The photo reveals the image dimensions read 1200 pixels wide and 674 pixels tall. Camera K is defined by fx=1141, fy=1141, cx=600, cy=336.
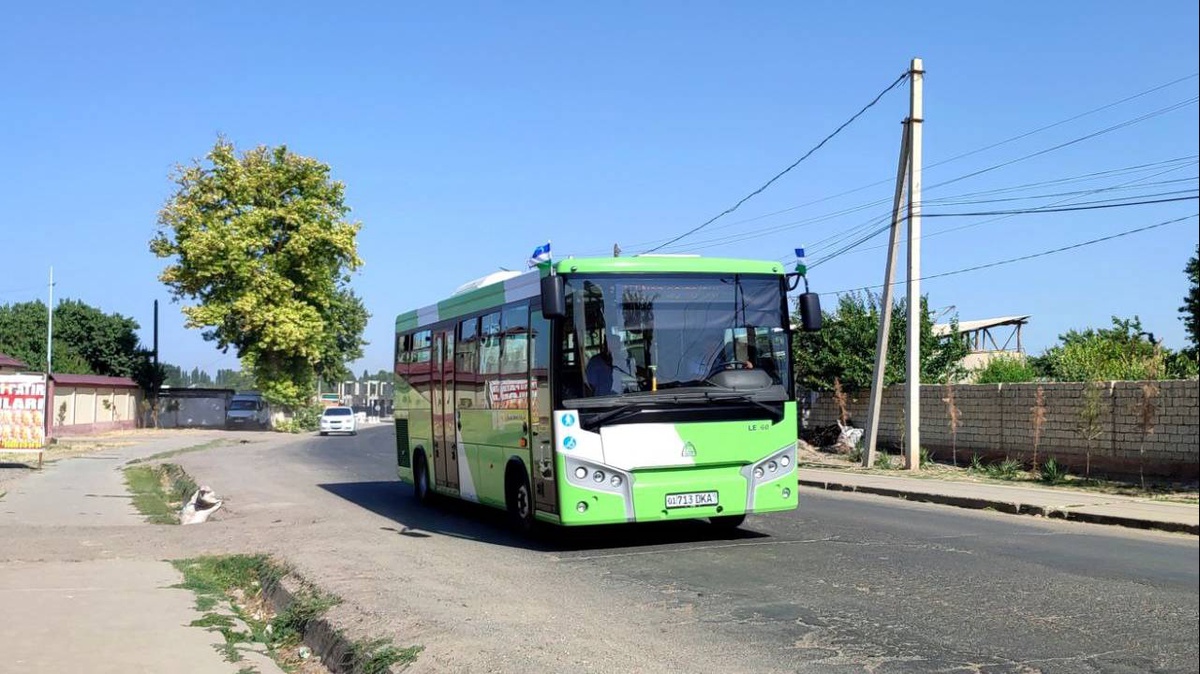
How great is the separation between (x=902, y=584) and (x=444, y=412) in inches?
332

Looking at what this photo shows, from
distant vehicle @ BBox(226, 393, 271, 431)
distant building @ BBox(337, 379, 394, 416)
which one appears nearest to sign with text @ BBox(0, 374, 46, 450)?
distant vehicle @ BBox(226, 393, 271, 431)

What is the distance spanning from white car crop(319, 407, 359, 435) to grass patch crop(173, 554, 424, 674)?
4907 cm

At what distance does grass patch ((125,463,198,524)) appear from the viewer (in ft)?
60.3

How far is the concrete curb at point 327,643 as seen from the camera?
7.38 meters

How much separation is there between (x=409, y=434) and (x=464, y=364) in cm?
400

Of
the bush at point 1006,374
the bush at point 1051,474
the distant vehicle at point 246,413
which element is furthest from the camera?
the distant vehicle at point 246,413

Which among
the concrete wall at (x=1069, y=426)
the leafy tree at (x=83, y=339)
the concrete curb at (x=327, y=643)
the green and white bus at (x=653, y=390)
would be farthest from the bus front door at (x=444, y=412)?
the leafy tree at (x=83, y=339)

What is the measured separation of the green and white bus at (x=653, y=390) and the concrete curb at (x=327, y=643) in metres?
3.06

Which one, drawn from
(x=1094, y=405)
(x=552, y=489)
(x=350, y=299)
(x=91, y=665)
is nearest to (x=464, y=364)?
(x=552, y=489)

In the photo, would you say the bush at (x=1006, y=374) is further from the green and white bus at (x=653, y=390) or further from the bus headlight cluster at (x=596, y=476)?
the bus headlight cluster at (x=596, y=476)

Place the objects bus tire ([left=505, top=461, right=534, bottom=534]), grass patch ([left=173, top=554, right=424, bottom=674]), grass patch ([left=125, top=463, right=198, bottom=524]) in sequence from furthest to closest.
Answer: grass patch ([left=125, top=463, right=198, bottom=524]) < bus tire ([left=505, top=461, right=534, bottom=534]) < grass patch ([left=173, top=554, right=424, bottom=674])

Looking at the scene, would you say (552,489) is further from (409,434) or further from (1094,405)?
(1094,405)

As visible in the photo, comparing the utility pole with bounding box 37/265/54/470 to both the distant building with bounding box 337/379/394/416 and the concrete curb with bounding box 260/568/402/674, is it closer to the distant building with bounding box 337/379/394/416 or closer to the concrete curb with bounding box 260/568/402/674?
the concrete curb with bounding box 260/568/402/674

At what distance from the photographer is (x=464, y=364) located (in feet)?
50.6
